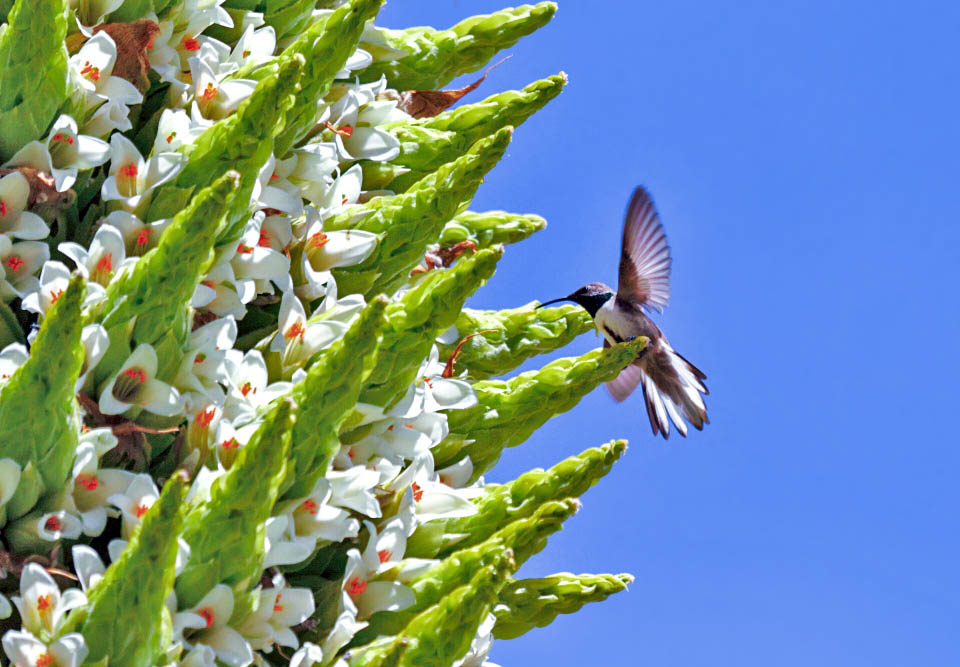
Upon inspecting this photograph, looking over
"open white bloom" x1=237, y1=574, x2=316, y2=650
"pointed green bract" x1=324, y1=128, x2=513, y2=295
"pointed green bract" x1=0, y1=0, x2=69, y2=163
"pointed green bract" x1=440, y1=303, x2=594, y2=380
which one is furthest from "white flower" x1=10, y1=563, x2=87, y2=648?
"pointed green bract" x1=440, y1=303, x2=594, y2=380

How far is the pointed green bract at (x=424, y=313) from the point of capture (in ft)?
12.4

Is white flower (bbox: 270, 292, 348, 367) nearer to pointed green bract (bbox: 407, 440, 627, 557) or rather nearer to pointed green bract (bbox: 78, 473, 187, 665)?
pointed green bract (bbox: 407, 440, 627, 557)

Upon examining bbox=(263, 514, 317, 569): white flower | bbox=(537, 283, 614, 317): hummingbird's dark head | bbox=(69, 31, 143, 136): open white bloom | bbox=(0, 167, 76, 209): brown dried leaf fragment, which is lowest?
bbox=(263, 514, 317, 569): white flower

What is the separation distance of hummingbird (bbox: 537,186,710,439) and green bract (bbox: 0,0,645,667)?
133cm

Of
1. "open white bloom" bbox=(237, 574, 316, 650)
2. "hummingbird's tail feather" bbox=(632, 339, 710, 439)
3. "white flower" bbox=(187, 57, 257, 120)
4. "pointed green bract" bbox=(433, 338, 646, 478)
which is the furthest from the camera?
"hummingbird's tail feather" bbox=(632, 339, 710, 439)

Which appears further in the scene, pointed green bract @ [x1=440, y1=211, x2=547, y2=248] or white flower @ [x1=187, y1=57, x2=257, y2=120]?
pointed green bract @ [x1=440, y1=211, x2=547, y2=248]

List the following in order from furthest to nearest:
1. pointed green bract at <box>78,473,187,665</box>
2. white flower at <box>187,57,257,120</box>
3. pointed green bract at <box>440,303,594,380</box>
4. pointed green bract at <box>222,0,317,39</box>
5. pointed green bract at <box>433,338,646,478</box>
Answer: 1. pointed green bract at <box>440,303,594,380</box>
2. pointed green bract at <box>433,338,646,478</box>
3. pointed green bract at <box>222,0,317,39</box>
4. white flower at <box>187,57,257,120</box>
5. pointed green bract at <box>78,473,187,665</box>

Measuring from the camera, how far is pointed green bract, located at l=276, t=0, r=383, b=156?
3.98 m

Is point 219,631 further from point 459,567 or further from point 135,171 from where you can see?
point 135,171

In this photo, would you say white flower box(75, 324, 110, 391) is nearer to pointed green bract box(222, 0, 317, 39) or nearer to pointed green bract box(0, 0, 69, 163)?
pointed green bract box(0, 0, 69, 163)

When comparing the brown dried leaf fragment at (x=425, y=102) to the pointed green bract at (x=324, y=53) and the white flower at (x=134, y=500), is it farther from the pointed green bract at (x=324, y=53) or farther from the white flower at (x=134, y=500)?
the white flower at (x=134, y=500)

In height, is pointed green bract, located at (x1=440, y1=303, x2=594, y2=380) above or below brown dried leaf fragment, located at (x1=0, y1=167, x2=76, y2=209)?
above

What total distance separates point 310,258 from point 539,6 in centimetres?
189

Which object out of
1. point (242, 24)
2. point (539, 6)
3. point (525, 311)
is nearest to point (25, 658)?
point (242, 24)
